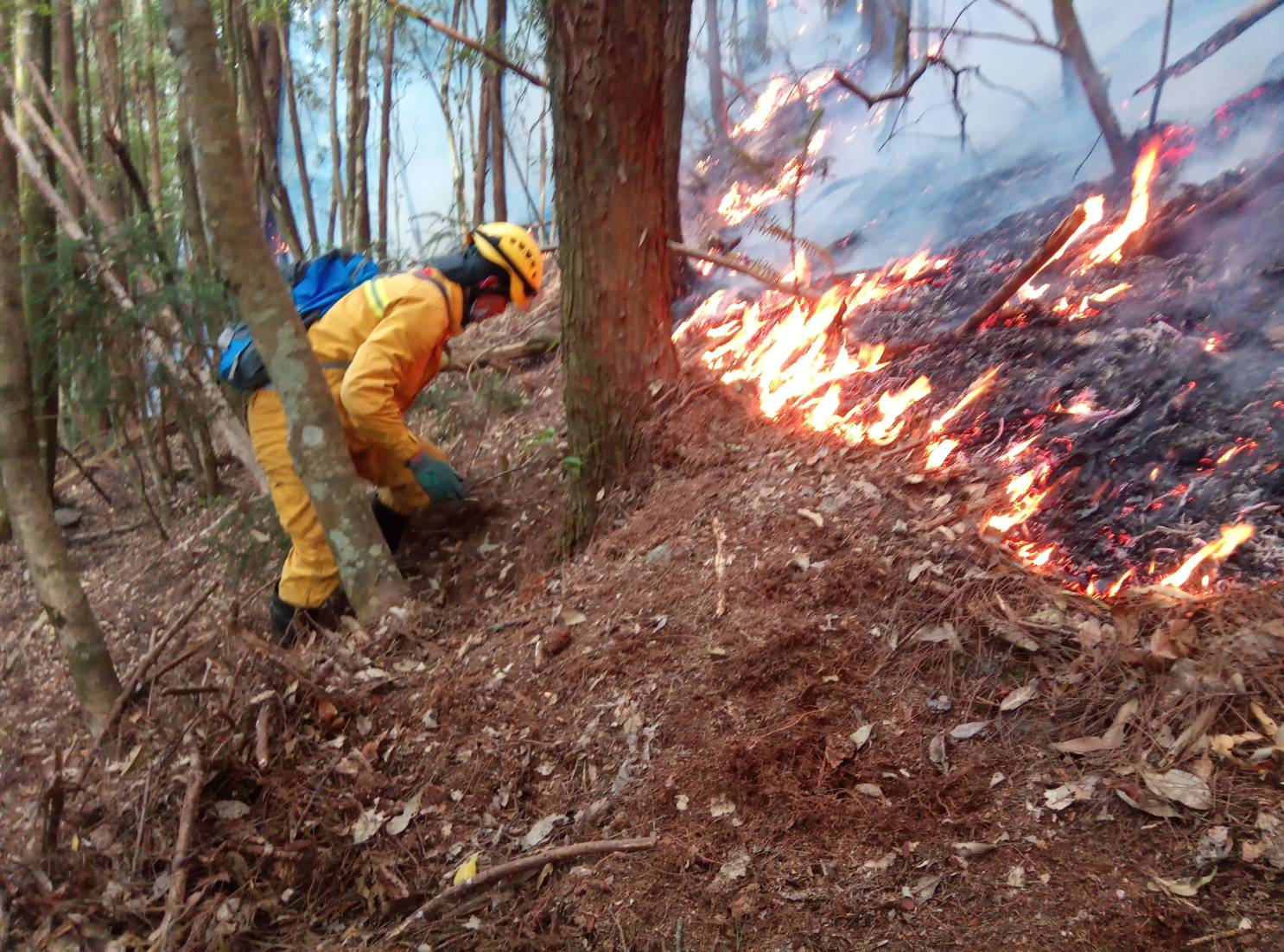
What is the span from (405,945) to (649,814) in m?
0.76

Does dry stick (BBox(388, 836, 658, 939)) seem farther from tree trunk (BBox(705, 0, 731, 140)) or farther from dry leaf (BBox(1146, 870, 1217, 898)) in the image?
tree trunk (BBox(705, 0, 731, 140))

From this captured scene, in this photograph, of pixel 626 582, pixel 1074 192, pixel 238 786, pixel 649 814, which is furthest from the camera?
pixel 1074 192

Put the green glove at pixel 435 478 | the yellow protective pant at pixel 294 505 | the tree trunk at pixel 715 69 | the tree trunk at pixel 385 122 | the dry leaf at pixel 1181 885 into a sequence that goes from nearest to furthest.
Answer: the dry leaf at pixel 1181 885, the yellow protective pant at pixel 294 505, the green glove at pixel 435 478, the tree trunk at pixel 385 122, the tree trunk at pixel 715 69

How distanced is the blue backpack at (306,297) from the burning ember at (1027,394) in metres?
1.92

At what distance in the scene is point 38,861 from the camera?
2467 millimetres

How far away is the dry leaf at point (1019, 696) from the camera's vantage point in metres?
2.63

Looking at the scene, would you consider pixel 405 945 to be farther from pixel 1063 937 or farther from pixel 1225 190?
pixel 1225 190

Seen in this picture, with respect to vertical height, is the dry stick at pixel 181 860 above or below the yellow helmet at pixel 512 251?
below

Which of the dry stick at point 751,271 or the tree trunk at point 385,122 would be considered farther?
the tree trunk at point 385,122

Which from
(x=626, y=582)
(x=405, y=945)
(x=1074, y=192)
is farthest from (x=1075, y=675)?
(x=1074, y=192)

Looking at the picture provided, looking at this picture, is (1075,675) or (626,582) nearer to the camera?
(1075,675)

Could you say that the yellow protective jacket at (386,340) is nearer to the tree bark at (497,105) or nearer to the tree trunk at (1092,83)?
the tree bark at (497,105)

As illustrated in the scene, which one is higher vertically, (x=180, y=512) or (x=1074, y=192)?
(x=1074, y=192)

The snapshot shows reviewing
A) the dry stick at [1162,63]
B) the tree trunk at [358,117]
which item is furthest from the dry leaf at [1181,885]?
the tree trunk at [358,117]
